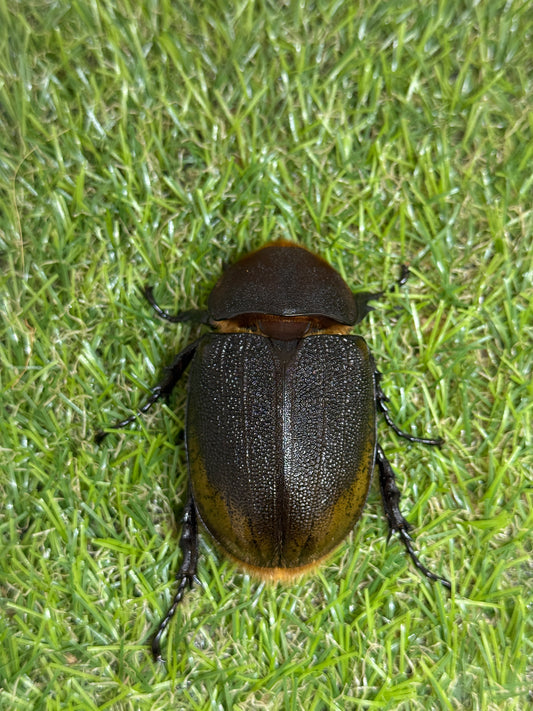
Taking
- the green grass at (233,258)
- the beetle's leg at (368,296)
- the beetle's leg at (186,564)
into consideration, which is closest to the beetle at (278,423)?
the beetle's leg at (186,564)

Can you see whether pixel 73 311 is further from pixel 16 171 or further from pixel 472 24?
pixel 472 24

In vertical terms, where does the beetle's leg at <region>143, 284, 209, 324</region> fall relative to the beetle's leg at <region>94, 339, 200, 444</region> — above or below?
above

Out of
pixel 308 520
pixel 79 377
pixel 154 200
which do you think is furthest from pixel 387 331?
pixel 79 377

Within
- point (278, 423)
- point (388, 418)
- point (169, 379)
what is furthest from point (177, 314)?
point (388, 418)

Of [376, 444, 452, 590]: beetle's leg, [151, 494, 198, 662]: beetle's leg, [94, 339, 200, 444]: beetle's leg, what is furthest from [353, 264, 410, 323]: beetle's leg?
[151, 494, 198, 662]: beetle's leg

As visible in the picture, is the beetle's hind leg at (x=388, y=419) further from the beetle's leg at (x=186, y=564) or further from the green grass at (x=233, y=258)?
the beetle's leg at (x=186, y=564)

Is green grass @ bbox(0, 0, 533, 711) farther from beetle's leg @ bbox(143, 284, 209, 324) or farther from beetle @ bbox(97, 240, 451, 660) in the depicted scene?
beetle @ bbox(97, 240, 451, 660)
